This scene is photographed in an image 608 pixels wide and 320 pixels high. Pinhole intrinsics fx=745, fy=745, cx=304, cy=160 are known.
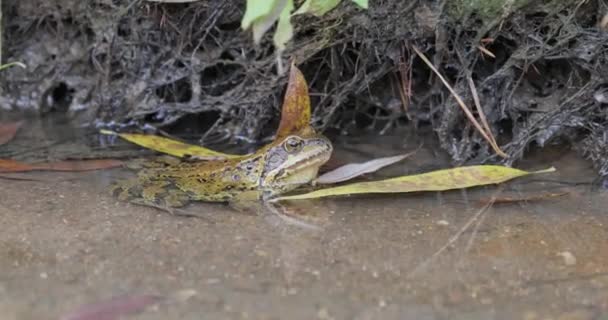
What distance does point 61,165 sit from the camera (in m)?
3.42

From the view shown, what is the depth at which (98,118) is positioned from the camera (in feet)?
13.6

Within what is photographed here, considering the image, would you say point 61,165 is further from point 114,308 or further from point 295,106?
point 114,308

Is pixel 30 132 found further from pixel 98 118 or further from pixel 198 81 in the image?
pixel 198 81

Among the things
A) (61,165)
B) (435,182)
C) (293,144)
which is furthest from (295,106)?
(61,165)

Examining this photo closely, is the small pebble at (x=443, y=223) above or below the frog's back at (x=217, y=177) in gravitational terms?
above

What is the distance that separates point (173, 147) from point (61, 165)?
552mm

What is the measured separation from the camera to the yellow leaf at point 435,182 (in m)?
Result: 2.95

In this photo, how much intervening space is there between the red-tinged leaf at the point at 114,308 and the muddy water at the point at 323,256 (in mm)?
33

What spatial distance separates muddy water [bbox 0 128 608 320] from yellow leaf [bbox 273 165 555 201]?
51mm

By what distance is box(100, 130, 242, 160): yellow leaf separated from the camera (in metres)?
3.68

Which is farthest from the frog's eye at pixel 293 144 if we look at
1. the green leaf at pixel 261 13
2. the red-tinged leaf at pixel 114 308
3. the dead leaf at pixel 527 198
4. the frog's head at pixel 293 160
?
the red-tinged leaf at pixel 114 308

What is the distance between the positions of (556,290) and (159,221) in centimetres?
139

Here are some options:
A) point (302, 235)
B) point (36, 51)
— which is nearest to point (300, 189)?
point (302, 235)

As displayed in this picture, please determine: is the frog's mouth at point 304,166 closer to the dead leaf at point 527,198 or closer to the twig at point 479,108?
the twig at point 479,108
